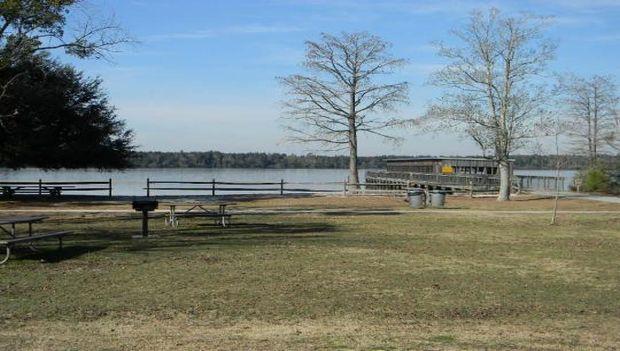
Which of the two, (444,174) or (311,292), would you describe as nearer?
(311,292)

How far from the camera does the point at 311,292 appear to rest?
360 inches

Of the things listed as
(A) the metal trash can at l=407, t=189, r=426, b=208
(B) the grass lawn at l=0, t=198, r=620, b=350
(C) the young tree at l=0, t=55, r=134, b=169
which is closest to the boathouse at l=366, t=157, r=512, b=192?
(A) the metal trash can at l=407, t=189, r=426, b=208

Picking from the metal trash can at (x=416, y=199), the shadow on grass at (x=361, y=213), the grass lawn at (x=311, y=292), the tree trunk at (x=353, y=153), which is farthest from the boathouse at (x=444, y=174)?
the grass lawn at (x=311, y=292)

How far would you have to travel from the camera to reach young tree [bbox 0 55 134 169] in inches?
1224

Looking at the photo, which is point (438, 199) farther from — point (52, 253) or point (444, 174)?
point (52, 253)

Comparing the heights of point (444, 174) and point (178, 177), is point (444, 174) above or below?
above

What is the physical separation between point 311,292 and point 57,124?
27963mm

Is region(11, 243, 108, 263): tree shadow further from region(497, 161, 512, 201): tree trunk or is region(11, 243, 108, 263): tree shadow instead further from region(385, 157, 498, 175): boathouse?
region(385, 157, 498, 175): boathouse

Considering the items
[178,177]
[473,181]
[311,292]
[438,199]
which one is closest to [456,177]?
[473,181]

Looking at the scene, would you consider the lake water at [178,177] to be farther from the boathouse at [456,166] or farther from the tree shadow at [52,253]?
the tree shadow at [52,253]

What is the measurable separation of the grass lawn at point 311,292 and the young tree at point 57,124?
16568mm

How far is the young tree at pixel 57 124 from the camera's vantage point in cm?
3109

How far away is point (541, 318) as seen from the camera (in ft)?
25.4

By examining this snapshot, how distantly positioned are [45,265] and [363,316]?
599cm
